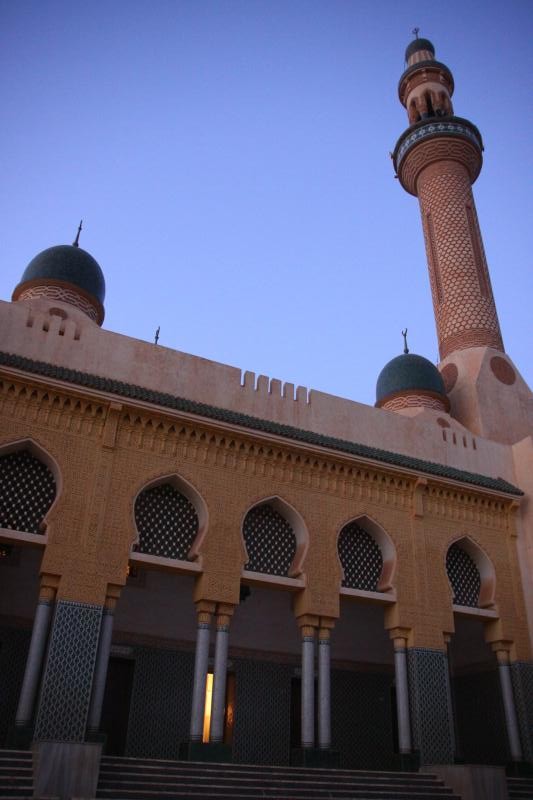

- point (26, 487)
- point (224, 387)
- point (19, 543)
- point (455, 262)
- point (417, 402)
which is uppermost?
point (455, 262)

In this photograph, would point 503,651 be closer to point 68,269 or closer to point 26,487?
point 26,487

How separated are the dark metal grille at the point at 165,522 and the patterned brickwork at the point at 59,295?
14.6ft

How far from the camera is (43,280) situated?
1179 cm

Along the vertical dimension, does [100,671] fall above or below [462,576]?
below

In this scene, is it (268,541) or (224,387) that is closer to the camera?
(268,541)

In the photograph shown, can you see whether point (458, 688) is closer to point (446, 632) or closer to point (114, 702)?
point (446, 632)

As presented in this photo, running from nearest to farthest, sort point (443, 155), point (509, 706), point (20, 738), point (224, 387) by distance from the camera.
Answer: point (20, 738), point (509, 706), point (224, 387), point (443, 155)

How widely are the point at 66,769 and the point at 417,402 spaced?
31.5 ft

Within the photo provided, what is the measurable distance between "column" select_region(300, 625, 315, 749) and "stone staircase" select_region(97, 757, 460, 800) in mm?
613

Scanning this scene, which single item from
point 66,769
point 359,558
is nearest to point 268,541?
point 359,558

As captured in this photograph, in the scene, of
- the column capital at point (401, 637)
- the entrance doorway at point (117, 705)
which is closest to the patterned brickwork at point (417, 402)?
the column capital at point (401, 637)

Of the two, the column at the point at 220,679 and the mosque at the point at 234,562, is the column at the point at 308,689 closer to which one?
the mosque at the point at 234,562

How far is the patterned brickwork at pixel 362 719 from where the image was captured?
11.3m

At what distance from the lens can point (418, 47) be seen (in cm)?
2016
